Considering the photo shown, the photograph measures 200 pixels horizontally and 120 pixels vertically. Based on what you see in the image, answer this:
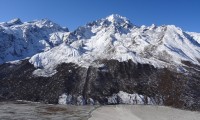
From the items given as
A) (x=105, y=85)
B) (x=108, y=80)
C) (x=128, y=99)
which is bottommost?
(x=128, y=99)

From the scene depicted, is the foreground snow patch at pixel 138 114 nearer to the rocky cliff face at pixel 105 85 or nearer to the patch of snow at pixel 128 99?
the rocky cliff face at pixel 105 85

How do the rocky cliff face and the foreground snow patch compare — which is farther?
the rocky cliff face

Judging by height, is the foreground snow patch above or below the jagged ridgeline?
below

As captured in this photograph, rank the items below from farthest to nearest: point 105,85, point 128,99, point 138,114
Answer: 1. point 105,85
2. point 128,99
3. point 138,114

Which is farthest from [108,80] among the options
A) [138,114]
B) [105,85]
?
[138,114]

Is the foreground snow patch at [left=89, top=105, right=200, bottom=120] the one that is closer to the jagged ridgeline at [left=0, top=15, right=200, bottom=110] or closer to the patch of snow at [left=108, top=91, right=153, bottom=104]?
the jagged ridgeline at [left=0, top=15, right=200, bottom=110]

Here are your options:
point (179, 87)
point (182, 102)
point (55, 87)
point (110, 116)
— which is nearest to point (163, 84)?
point (179, 87)

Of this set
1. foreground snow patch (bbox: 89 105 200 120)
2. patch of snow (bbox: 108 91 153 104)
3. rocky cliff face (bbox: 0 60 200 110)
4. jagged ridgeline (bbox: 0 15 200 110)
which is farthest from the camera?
jagged ridgeline (bbox: 0 15 200 110)

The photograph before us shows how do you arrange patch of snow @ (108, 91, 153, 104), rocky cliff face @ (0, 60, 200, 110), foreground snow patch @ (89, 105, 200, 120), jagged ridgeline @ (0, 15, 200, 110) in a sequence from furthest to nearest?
jagged ridgeline @ (0, 15, 200, 110), rocky cliff face @ (0, 60, 200, 110), patch of snow @ (108, 91, 153, 104), foreground snow patch @ (89, 105, 200, 120)

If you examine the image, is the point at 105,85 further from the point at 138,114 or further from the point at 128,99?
the point at 138,114

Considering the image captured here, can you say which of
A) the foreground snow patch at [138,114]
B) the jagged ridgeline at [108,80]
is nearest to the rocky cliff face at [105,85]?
the jagged ridgeline at [108,80]

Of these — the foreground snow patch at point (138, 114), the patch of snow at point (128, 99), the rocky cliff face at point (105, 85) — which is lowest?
the foreground snow patch at point (138, 114)

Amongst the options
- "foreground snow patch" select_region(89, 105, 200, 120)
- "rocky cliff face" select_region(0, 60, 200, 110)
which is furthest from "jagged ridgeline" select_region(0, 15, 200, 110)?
"foreground snow patch" select_region(89, 105, 200, 120)

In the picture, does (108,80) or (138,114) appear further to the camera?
(108,80)
